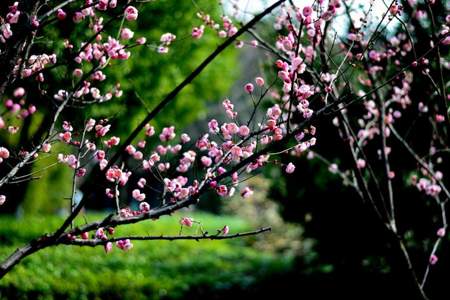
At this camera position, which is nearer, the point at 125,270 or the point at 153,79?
the point at 125,270

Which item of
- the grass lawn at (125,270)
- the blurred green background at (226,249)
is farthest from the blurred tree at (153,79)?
the grass lawn at (125,270)

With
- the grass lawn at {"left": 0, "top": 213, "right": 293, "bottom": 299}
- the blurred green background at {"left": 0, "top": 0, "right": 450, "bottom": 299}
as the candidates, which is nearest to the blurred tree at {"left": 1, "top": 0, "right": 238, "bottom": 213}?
the blurred green background at {"left": 0, "top": 0, "right": 450, "bottom": 299}

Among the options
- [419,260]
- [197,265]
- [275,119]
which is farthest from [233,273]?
[275,119]

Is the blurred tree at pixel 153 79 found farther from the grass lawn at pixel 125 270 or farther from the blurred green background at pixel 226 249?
the grass lawn at pixel 125 270

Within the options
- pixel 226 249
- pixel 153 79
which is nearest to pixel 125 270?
pixel 153 79

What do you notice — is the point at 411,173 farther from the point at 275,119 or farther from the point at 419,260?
the point at 275,119

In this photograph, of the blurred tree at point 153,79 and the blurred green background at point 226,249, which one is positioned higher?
the blurred tree at point 153,79

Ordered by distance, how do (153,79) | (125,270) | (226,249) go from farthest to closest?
(226,249) < (153,79) < (125,270)

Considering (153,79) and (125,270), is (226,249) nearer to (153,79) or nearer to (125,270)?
(153,79)

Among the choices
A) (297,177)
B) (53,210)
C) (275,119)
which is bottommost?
(275,119)

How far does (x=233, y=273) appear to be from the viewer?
29.1ft

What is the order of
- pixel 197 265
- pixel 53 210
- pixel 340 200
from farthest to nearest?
pixel 53 210 < pixel 197 265 < pixel 340 200

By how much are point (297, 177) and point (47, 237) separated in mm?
5303

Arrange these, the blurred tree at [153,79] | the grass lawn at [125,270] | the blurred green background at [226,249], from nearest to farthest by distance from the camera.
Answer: the blurred green background at [226,249], the grass lawn at [125,270], the blurred tree at [153,79]
